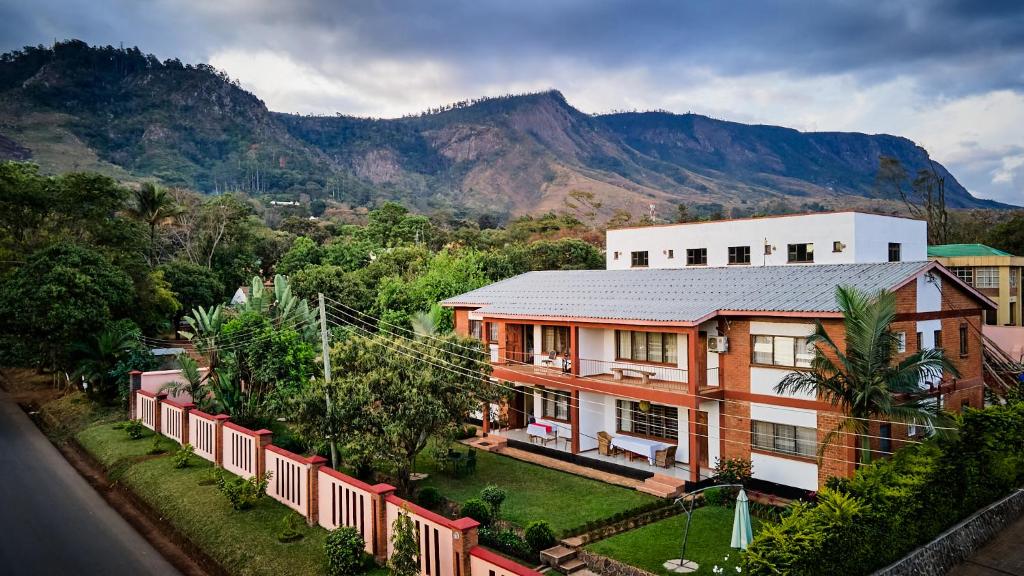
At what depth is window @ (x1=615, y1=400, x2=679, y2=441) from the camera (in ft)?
66.2

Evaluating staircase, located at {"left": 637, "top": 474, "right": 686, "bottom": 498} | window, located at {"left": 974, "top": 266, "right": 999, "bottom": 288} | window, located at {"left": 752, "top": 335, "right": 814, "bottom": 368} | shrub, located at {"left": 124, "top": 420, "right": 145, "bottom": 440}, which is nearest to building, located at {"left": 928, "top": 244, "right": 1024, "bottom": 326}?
window, located at {"left": 974, "top": 266, "right": 999, "bottom": 288}

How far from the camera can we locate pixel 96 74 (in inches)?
7475

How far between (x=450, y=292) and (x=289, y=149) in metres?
164

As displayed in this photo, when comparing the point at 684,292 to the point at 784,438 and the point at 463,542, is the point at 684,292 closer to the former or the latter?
the point at 784,438

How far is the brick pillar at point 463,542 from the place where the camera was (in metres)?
9.38

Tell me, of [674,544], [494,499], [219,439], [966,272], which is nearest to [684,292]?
[674,544]

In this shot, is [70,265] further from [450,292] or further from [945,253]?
[945,253]

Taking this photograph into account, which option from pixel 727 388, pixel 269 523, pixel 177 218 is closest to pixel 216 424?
pixel 269 523

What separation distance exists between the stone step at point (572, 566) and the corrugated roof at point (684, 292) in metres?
7.33

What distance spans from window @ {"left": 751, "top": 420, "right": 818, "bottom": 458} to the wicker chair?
248 cm

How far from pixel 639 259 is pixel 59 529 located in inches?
971

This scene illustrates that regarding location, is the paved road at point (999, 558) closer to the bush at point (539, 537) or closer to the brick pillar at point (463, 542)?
the bush at point (539, 537)

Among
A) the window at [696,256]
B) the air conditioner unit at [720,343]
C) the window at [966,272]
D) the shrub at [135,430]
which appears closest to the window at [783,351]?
the air conditioner unit at [720,343]

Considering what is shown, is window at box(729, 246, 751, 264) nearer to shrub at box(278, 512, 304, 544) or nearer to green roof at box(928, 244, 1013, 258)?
green roof at box(928, 244, 1013, 258)
